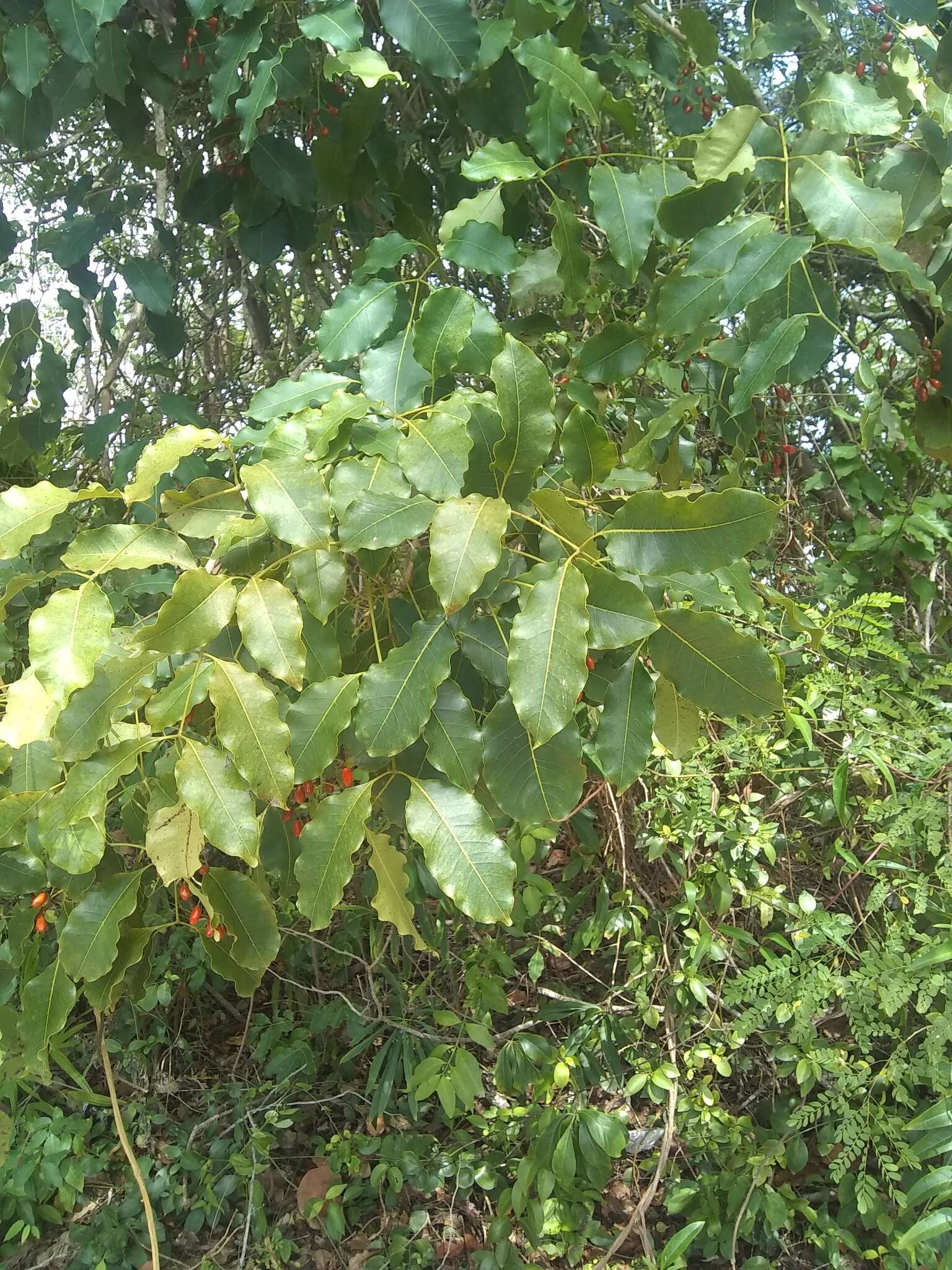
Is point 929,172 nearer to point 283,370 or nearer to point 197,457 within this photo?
point 197,457

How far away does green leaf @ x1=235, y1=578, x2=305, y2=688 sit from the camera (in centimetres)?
66

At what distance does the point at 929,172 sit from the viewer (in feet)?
3.32

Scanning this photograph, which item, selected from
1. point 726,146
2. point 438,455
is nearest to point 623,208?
point 726,146

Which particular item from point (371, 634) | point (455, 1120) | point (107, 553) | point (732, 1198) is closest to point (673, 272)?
point (371, 634)

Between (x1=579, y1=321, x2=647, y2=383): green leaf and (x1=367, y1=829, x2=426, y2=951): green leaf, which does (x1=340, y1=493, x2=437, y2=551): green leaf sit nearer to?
(x1=367, y1=829, x2=426, y2=951): green leaf

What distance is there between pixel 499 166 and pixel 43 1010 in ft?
3.17

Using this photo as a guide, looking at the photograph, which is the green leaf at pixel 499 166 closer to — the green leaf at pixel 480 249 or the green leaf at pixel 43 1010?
the green leaf at pixel 480 249

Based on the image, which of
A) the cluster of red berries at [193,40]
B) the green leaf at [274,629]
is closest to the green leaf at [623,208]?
the green leaf at [274,629]

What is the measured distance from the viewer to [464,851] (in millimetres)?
678

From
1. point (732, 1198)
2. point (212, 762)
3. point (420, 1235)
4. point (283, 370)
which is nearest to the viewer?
point (212, 762)

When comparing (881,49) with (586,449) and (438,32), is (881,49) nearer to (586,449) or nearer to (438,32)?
(438,32)

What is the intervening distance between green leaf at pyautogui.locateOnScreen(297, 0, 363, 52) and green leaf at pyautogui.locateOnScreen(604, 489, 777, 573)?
79cm

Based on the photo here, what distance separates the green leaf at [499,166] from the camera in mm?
981

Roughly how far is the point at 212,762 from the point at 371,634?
0.27 meters
